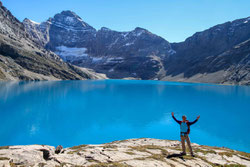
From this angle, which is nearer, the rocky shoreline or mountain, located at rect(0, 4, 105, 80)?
the rocky shoreline

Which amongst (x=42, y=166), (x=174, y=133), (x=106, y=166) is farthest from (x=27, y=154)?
(x=174, y=133)

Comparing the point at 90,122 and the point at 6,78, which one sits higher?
the point at 6,78

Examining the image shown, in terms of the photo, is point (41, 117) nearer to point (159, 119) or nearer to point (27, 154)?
point (159, 119)

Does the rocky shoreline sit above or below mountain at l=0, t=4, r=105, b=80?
below

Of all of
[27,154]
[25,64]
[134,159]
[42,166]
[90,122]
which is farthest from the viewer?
[25,64]

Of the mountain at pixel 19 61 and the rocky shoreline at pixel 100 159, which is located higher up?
the mountain at pixel 19 61

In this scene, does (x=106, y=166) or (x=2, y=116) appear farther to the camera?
(x=2, y=116)

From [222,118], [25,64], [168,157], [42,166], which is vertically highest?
[25,64]

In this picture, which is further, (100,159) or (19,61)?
(19,61)

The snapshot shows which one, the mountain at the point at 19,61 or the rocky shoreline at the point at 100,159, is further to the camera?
the mountain at the point at 19,61

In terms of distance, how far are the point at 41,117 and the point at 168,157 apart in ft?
99.2

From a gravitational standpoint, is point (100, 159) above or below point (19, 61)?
below

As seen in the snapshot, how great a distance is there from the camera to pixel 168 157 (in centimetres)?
1177

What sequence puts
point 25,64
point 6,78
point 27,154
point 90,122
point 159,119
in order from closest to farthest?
1. point 27,154
2. point 90,122
3. point 159,119
4. point 6,78
5. point 25,64
